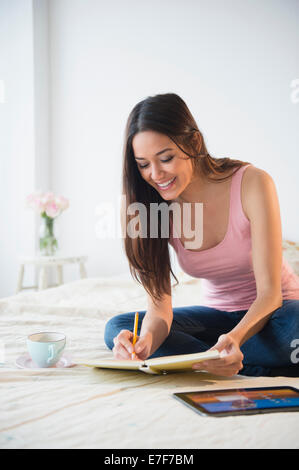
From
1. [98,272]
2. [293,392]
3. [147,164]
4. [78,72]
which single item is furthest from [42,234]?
[293,392]

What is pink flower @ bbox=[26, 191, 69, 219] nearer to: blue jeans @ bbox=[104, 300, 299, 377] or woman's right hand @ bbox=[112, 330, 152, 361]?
blue jeans @ bbox=[104, 300, 299, 377]

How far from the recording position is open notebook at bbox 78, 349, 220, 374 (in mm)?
671

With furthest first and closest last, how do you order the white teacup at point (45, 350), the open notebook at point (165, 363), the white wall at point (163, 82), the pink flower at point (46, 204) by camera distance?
the pink flower at point (46, 204), the white wall at point (163, 82), the white teacup at point (45, 350), the open notebook at point (165, 363)

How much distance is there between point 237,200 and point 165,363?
0.46 m

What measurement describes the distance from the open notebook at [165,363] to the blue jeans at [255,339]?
6.8 inches

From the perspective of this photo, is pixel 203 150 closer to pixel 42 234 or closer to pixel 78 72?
pixel 42 234

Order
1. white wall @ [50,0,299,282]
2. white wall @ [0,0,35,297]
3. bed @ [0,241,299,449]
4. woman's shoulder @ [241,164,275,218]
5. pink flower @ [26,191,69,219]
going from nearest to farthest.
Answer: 1. bed @ [0,241,299,449]
2. woman's shoulder @ [241,164,275,218]
3. white wall @ [50,0,299,282]
4. pink flower @ [26,191,69,219]
5. white wall @ [0,0,35,297]

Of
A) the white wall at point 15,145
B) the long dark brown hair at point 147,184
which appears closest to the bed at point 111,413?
the long dark brown hair at point 147,184

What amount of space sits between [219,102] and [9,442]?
6.99ft

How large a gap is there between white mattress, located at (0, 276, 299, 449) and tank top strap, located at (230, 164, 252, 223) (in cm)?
37

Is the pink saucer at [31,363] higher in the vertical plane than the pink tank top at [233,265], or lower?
lower

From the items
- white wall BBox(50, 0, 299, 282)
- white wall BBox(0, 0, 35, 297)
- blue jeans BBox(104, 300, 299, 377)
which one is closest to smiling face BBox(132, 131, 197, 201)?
blue jeans BBox(104, 300, 299, 377)

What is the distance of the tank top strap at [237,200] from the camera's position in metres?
1.01

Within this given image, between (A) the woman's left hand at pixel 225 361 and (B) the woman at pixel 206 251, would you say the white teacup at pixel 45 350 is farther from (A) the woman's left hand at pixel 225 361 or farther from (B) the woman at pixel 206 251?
(A) the woman's left hand at pixel 225 361
